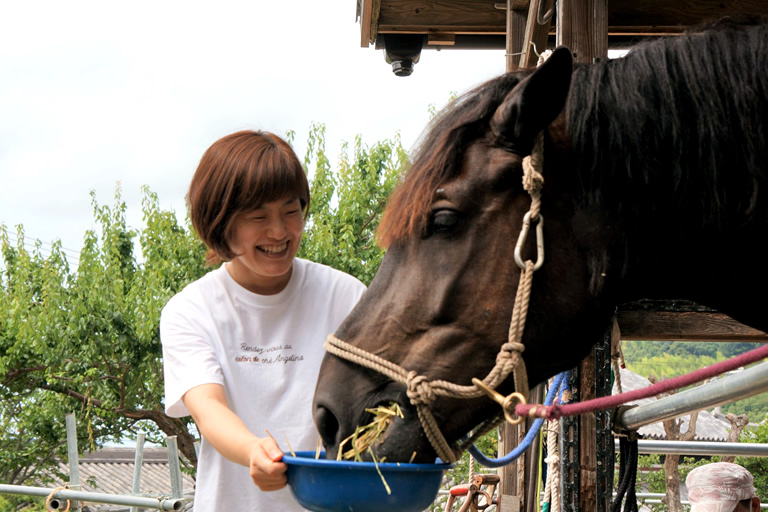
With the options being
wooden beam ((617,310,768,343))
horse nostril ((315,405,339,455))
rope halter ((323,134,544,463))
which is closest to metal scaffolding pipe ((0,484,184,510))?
wooden beam ((617,310,768,343))

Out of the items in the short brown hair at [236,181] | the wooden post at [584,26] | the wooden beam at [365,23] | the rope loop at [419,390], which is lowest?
the rope loop at [419,390]

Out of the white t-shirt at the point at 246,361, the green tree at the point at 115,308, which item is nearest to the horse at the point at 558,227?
the white t-shirt at the point at 246,361

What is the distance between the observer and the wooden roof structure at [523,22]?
8.72ft

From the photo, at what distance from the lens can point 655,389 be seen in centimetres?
119

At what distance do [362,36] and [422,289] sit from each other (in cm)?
293

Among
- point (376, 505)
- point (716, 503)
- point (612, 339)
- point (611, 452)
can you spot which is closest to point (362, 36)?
point (612, 339)

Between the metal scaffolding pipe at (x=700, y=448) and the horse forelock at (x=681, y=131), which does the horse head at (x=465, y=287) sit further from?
the metal scaffolding pipe at (x=700, y=448)

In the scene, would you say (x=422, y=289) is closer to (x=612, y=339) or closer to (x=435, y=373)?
(x=435, y=373)

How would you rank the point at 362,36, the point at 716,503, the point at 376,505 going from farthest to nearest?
the point at 362,36, the point at 716,503, the point at 376,505

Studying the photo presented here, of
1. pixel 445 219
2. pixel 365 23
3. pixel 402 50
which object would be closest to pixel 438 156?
pixel 445 219

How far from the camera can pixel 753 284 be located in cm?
144

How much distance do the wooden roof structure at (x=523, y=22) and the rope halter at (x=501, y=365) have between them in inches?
56.1

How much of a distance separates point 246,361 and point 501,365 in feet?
2.31

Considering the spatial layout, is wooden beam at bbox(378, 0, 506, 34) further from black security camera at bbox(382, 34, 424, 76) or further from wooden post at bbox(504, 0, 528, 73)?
wooden post at bbox(504, 0, 528, 73)
